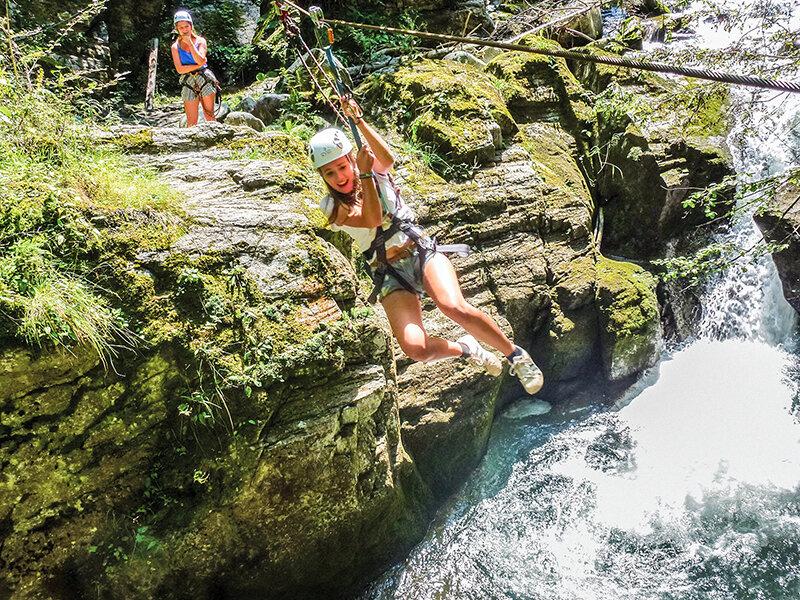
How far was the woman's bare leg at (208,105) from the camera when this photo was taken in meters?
6.41

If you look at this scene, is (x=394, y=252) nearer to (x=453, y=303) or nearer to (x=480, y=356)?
(x=453, y=303)

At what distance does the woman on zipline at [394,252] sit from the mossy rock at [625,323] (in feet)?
9.80

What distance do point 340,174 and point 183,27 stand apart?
438cm

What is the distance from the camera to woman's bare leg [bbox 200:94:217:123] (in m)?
Result: 6.41

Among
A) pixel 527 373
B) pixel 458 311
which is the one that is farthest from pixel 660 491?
pixel 458 311

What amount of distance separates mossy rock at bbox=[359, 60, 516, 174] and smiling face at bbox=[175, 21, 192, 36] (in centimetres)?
249

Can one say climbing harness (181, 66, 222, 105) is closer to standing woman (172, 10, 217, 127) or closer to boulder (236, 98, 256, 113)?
standing woman (172, 10, 217, 127)

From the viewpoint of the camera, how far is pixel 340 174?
3447mm

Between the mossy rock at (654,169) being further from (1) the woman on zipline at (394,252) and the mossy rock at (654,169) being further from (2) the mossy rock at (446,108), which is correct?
(1) the woman on zipline at (394,252)

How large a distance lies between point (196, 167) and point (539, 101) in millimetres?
5509

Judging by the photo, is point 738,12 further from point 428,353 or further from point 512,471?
point 512,471

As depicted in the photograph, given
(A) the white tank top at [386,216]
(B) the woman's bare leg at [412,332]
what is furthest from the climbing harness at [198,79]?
(B) the woman's bare leg at [412,332]

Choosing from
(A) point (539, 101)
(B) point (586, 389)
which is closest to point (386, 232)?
(B) point (586, 389)

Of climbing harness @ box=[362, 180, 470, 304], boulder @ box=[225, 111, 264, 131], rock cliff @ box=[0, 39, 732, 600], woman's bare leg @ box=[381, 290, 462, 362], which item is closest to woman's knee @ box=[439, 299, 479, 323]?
woman's bare leg @ box=[381, 290, 462, 362]
